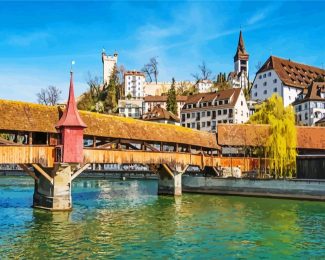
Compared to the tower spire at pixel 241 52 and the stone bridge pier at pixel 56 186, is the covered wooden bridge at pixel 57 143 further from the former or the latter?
the tower spire at pixel 241 52

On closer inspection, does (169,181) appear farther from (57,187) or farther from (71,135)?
(71,135)

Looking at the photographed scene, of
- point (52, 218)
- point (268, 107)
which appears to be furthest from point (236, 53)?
point (52, 218)

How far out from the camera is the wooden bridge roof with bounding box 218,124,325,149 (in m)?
41.8

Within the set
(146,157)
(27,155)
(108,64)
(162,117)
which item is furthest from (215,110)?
(108,64)

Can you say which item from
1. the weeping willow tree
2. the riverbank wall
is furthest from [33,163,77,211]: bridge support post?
the weeping willow tree

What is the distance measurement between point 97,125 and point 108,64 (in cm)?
9844

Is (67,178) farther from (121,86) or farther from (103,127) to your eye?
(121,86)

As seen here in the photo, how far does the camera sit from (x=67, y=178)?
81.8 feet

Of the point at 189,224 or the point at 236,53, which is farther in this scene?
the point at 236,53

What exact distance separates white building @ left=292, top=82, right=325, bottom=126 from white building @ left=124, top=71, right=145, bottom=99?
162ft

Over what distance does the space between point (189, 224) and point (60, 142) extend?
9.39 metres

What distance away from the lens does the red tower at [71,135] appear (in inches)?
964

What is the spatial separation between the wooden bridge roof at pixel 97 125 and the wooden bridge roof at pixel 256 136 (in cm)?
388

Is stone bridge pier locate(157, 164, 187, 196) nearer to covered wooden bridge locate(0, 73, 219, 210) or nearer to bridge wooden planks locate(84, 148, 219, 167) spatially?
bridge wooden planks locate(84, 148, 219, 167)
